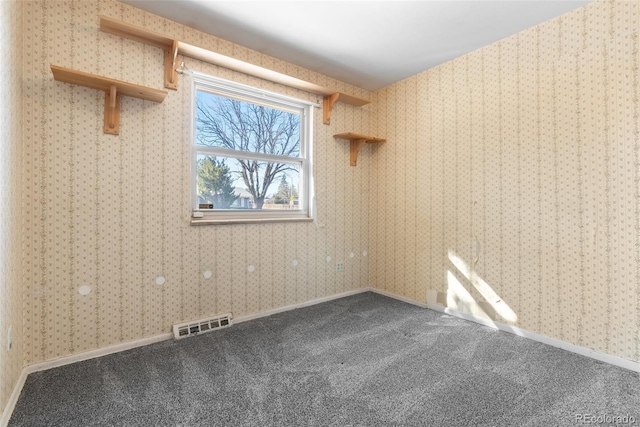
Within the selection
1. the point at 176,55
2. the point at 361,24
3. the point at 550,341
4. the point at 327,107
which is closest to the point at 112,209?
the point at 176,55

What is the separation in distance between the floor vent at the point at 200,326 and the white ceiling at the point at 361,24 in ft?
7.49

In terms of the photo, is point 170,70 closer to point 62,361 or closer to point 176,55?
point 176,55

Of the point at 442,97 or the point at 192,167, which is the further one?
the point at 442,97

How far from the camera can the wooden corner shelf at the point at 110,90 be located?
1765 millimetres

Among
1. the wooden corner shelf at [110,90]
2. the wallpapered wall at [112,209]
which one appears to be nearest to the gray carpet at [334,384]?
the wallpapered wall at [112,209]

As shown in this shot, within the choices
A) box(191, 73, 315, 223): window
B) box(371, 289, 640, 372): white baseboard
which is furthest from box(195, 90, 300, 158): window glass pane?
box(371, 289, 640, 372): white baseboard

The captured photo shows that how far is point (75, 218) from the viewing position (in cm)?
190

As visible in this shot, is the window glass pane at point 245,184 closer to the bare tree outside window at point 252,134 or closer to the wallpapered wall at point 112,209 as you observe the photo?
the bare tree outside window at point 252,134

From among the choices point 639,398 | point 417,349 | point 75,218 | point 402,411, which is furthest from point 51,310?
point 639,398

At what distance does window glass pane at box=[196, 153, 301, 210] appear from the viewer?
8.16 feet

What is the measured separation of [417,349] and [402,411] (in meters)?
0.70

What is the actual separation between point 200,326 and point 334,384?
121 centimetres

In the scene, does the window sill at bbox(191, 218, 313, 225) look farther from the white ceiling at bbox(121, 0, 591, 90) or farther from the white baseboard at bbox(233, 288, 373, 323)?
the white ceiling at bbox(121, 0, 591, 90)

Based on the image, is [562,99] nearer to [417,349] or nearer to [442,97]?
[442,97]
